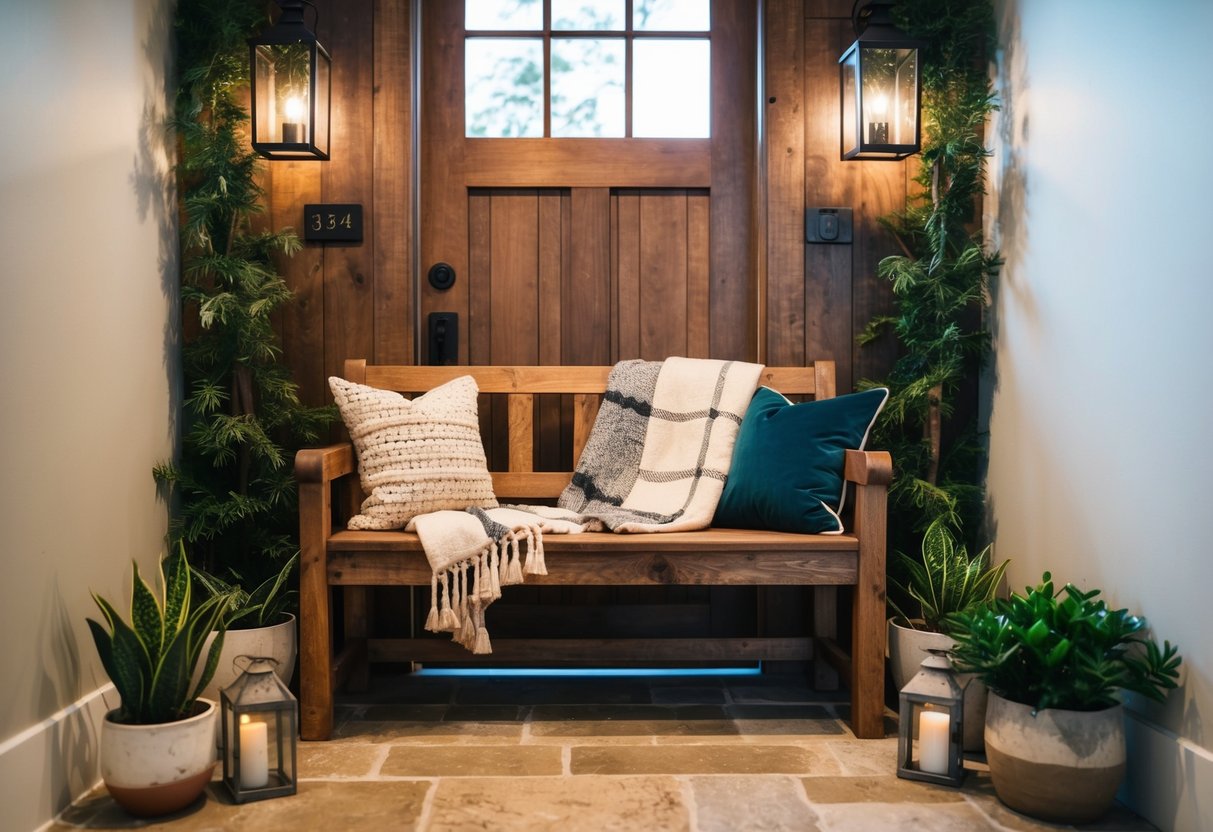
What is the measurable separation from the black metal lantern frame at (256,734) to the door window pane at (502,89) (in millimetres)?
1703

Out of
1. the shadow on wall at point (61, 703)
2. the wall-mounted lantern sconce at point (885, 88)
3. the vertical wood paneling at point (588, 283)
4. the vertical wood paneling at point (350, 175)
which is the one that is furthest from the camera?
the vertical wood paneling at point (588, 283)

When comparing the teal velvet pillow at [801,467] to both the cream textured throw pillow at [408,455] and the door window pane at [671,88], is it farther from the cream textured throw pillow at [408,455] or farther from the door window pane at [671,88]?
the door window pane at [671,88]

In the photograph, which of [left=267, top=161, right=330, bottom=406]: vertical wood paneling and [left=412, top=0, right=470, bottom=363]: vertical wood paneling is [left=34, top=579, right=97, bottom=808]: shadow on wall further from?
[left=412, top=0, right=470, bottom=363]: vertical wood paneling

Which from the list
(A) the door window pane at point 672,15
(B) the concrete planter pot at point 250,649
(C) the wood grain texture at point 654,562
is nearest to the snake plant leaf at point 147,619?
(B) the concrete planter pot at point 250,649

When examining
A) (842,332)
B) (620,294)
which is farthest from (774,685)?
(620,294)

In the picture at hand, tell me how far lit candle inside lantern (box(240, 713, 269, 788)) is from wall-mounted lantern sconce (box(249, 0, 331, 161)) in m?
1.43

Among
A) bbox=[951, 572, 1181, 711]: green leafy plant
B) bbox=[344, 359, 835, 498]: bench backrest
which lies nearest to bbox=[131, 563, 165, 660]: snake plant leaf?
bbox=[344, 359, 835, 498]: bench backrest

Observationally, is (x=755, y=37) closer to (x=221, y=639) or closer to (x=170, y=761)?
(x=221, y=639)

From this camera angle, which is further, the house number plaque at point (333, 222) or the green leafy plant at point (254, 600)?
the house number plaque at point (333, 222)

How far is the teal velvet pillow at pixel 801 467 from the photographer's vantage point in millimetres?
2244

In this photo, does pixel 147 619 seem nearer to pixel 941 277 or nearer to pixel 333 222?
pixel 333 222

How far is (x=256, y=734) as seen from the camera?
72.6 inches

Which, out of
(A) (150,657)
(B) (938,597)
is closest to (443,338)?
(A) (150,657)

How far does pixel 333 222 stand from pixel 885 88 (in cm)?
157
